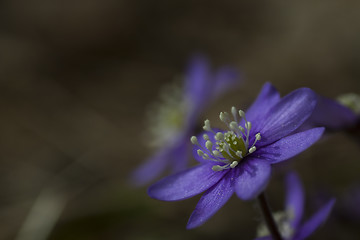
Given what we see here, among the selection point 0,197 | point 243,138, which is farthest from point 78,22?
point 243,138

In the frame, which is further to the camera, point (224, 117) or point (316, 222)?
point (224, 117)

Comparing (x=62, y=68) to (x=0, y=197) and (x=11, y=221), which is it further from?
(x=11, y=221)

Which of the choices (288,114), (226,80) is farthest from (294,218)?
(226,80)

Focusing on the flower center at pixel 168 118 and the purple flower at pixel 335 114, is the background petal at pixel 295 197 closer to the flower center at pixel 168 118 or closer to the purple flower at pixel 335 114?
the purple flower at pixel 335 114

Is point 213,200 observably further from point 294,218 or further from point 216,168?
point 294,218

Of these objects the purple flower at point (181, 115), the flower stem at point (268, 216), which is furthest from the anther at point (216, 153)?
the purple flower at point (181, 115)

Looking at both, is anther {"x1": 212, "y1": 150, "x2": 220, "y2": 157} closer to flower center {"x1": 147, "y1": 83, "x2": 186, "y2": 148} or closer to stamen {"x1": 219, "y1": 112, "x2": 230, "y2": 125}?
stamen {"x1": 219, "y1": 112, "x2": 230, "y2": 125}

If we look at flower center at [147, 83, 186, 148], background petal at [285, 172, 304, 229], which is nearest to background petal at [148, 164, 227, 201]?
background petal at [285, 172, 304, 229]
